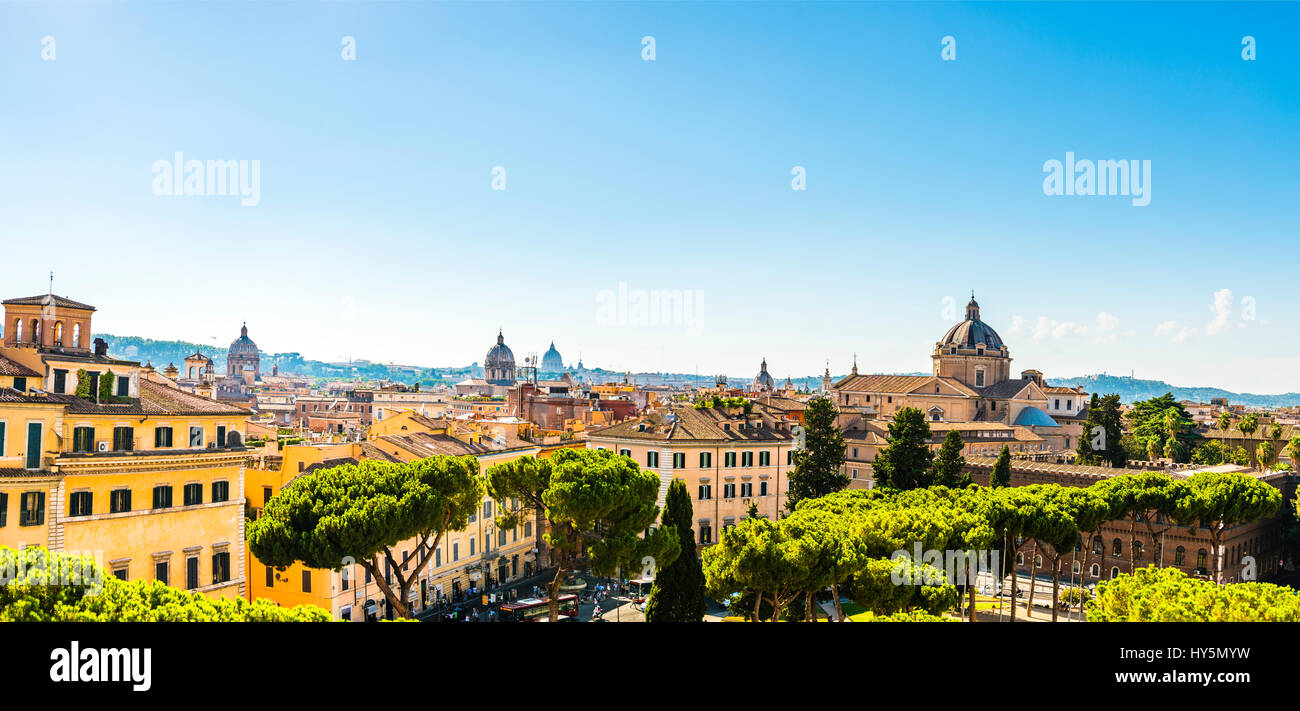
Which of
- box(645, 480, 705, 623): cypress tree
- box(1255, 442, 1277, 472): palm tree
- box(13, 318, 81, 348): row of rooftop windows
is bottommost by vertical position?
box(645, 480, 705, 623): cypress tree

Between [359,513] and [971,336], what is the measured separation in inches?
4599

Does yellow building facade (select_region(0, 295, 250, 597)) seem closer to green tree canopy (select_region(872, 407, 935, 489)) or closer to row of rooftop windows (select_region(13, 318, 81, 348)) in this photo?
row of rooftop windows (select_region(13, 318, 81, 348))

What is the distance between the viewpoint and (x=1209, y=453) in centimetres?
9731

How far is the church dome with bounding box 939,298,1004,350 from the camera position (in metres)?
134

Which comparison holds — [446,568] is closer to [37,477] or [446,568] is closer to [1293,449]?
[37,477]

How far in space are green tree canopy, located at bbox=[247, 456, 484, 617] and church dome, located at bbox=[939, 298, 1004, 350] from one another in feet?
362

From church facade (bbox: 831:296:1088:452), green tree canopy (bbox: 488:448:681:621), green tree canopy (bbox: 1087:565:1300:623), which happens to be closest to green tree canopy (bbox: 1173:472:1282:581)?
green tree canopy (bbox: 1087:565:1300:623)

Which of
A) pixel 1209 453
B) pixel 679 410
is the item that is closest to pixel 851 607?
pixel 679 410

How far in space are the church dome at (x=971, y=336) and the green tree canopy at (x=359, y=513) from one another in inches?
4346

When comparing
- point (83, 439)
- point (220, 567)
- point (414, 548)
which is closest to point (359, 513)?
point (220, 567)

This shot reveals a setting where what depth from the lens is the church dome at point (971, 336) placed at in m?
134

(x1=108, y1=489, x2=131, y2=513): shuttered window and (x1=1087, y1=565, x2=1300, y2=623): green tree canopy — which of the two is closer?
(x1=1087, y1=565, x2=1300, y2=623): green tree canopy

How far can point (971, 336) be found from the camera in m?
135

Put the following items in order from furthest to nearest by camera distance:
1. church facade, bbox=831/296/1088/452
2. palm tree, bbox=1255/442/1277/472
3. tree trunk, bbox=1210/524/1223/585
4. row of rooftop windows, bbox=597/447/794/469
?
1. church facade, bbox=831/296/1088/452
2. palm tree, bbox=1255/442/1277/472
3. row of rooftop windows, bbox=597/447/794/469
4. tree trunk, bbox=1210/524/1223/585
